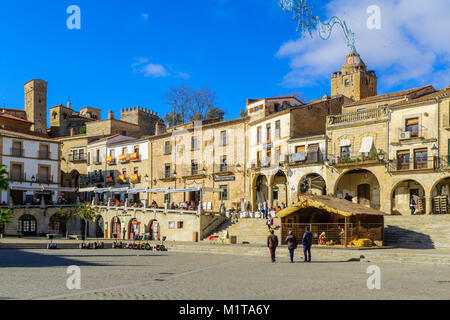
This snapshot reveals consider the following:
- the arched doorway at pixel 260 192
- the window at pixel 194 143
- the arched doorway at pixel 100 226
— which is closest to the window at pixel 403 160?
the arched doorway at pixel 260 192

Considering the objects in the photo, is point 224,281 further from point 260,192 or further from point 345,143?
point 260,192

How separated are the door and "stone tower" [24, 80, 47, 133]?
5380 centimetres

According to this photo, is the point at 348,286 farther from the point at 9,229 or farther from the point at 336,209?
the point at 9,229

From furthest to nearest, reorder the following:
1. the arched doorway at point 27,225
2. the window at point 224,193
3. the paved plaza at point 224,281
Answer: the arched doorway at point 27,225 → the window at point 224,193 → the paved plaza at point 224,281

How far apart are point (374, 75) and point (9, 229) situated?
51.3 metres

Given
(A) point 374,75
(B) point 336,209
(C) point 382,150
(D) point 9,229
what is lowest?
(D) point 9,229

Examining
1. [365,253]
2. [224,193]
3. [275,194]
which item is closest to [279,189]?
[275,194]

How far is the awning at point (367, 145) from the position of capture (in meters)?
40.1

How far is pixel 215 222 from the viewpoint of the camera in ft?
141

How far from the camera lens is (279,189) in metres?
47.5

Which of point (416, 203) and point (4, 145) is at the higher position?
point (4, 145)

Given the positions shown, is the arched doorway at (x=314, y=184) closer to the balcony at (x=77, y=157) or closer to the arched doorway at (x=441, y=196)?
the arched doorway at (x=441, y=196)

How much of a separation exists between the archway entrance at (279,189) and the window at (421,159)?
39.7 ft

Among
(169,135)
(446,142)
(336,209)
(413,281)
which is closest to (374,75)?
(169,135)
